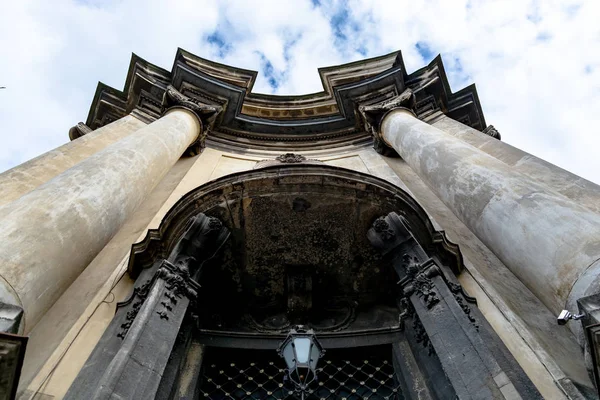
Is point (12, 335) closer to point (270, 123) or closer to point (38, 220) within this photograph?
point (38, 220)

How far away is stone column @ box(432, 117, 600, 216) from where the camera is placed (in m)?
5.67

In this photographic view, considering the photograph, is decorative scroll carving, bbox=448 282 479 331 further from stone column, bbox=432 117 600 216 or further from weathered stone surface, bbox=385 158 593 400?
stone column, bbox=432 117 600 216

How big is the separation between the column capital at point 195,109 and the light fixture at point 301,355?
573 centimetres

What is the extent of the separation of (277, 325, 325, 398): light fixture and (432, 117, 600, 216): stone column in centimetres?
373

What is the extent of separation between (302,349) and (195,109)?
21.2 ft

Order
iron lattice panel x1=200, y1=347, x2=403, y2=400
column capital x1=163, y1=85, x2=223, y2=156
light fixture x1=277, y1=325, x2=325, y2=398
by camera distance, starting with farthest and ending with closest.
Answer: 1. column capital x1=163, y1=85, x2=223, y2=156
2. iron lattice panel x1=200, y1=347, x2=403, y2=400
3. light fixture x1=277, y1=325, x2=325, y2=398

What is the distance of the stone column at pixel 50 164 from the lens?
561cm

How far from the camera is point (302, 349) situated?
4297 millimetres

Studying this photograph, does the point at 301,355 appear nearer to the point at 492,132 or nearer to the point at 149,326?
the point at 149,326

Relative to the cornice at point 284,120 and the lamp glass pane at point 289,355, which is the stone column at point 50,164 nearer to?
the cornice at point 284,120

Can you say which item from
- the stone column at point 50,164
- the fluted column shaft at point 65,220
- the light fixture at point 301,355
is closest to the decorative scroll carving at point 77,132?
the stone column at point 50,164

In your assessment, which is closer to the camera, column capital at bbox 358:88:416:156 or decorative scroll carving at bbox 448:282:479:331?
decorative scroll carving at bbox 448:282:479:331

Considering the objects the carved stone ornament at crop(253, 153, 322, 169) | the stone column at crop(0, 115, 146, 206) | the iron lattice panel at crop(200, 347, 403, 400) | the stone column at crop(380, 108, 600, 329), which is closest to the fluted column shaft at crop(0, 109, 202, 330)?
the stone column at crop(0, 115, 146, 206)

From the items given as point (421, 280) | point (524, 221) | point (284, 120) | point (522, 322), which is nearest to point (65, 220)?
point (421, 280)
